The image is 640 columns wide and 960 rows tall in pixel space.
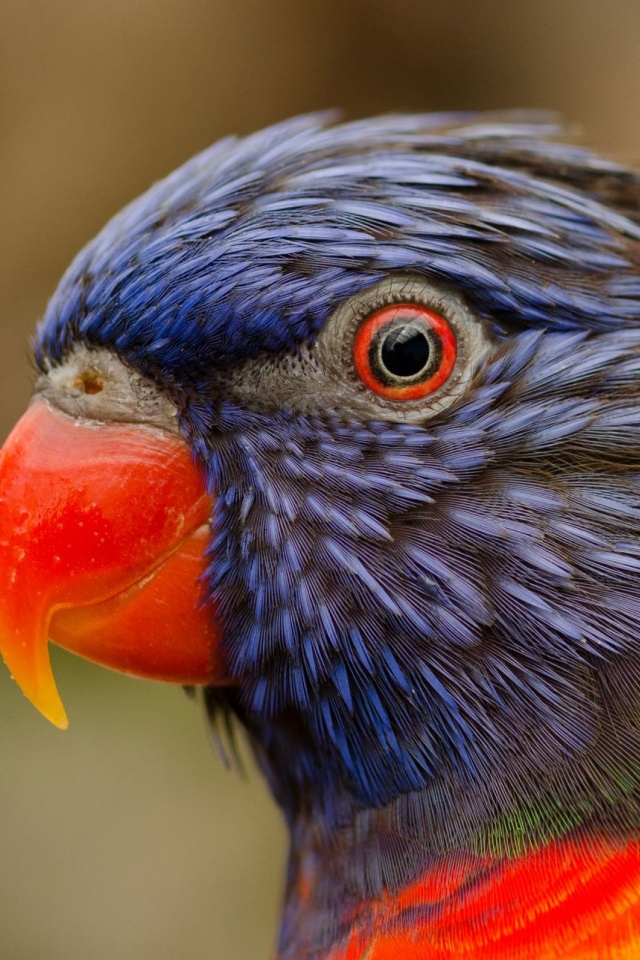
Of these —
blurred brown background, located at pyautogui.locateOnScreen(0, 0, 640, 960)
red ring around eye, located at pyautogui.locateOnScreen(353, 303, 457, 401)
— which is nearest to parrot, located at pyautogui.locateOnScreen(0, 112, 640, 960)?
red ring around eye, located at pyautogui.locateOnScreen(353, 303, 457, 401)

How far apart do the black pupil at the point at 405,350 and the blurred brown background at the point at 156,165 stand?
4.11 m

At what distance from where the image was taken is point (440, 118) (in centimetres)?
231

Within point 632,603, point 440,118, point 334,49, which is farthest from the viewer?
point 334,49

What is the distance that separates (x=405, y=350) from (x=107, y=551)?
0.73m

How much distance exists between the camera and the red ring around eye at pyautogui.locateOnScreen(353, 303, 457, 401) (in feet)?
5.56

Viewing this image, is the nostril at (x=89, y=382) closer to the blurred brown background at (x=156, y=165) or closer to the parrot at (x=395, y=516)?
the parrot at (x=395, y=516)

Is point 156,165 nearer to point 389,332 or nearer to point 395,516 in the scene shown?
point 389,332

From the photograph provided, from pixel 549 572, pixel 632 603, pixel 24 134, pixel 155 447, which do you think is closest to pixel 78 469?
pixel 155 447

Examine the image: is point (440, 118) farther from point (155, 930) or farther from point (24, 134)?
point (155, 930)

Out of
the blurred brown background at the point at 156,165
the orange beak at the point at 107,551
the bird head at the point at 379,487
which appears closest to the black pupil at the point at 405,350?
the bird head at the point at 379,487

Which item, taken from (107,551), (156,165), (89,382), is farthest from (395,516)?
(156,165)

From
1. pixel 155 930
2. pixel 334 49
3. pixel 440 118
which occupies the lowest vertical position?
pixel 155 930

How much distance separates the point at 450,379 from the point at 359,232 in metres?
0.35

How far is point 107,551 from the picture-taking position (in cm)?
175
